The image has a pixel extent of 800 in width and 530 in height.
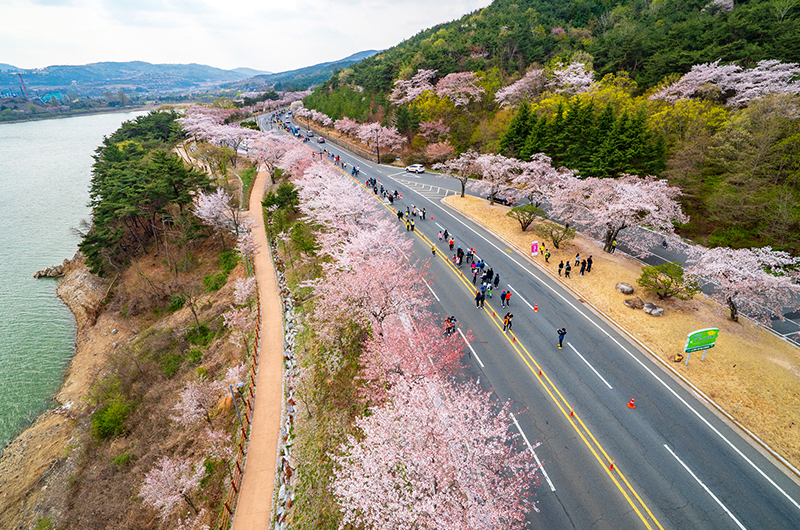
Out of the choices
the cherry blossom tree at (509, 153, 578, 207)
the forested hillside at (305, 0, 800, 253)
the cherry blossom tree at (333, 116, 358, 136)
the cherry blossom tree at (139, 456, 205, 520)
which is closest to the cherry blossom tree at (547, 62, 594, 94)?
the forested hillside at (305, 0, 800, 253)

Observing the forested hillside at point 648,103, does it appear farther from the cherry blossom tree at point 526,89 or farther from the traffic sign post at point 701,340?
the traffic sign post at point 701,340

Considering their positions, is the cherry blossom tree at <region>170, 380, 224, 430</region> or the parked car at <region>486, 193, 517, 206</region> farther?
the parked car at <region>486, 193, 517, 206</region>

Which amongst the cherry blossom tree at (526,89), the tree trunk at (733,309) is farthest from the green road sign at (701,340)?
the cherry blossom tree at (526,89)

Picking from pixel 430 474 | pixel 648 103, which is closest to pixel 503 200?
pixel 648 103

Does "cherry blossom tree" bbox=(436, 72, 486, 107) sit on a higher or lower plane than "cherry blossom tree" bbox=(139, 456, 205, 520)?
higher

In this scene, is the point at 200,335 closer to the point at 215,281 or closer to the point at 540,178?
the point at 215,281

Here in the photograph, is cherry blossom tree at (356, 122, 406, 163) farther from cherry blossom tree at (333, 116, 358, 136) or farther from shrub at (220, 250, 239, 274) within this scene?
shrub at (220, 250, 239, 274)

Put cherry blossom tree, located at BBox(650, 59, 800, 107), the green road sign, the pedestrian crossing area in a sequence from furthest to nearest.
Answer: the pedestrian crossing area
cherry blossom tree, located at BBox(650, 59, 800, 107)
the green road sign
